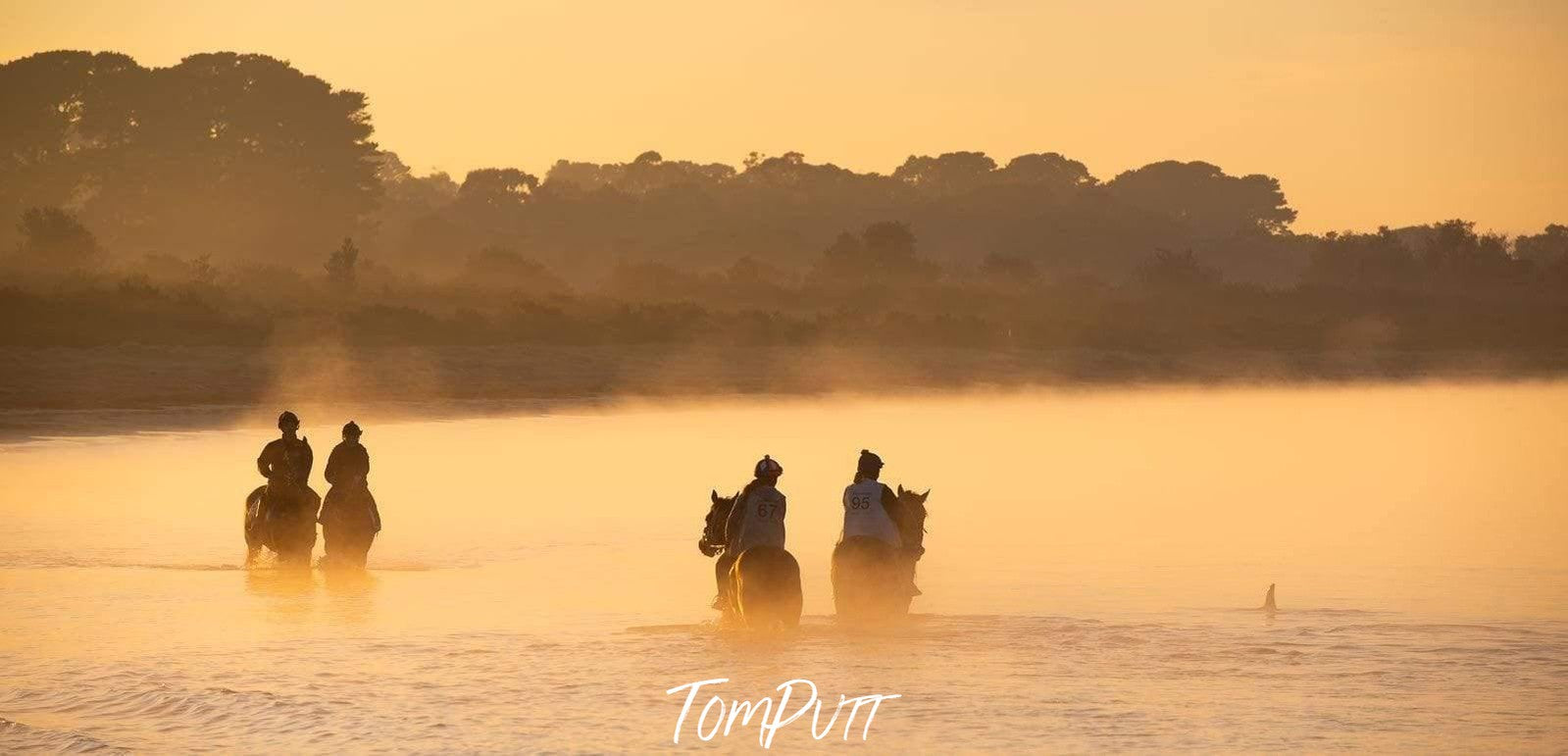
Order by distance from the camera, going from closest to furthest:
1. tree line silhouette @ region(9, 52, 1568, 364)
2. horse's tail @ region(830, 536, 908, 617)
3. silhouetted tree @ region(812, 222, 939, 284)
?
horse's tail @ region(830, 536, 908, 617)
tree line silhouette @ region(9, 52, 1568, 364)
silhouetted tree @ region(812, 222, 939, 284)

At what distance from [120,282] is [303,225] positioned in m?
51.6

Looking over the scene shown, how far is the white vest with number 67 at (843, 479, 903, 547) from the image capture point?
1772 cm

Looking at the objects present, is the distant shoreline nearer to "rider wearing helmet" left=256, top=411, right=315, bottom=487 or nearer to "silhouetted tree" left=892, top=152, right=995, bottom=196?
"rider wearing helmet" left=256, top=411, right=315, bottom=487

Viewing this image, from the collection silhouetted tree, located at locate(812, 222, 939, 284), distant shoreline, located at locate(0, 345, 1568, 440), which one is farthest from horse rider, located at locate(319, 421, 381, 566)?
silhouetted tree, located at locate(812, 222, 939, 284)

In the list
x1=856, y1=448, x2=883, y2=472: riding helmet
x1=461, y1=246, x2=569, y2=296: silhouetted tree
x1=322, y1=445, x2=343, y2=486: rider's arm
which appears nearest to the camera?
x1=856, y1=448, x2=883, y2=472: riding helmet

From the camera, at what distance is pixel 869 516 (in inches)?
699

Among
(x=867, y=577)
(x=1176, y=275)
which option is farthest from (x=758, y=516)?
(x=1176, y=275)

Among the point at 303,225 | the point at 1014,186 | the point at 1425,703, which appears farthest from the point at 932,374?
the point at 1014,186

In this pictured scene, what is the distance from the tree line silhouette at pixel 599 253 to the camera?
66.6 meters

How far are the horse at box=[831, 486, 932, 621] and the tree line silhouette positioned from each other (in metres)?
38.4

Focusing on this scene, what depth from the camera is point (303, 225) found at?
362 feet

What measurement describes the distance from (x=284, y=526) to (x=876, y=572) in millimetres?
6735

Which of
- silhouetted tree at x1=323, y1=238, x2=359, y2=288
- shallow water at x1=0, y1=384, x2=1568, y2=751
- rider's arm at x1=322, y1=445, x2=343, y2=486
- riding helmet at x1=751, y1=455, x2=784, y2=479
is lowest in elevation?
shallow water at x1=0, y1=384, x2=1568, y2=751

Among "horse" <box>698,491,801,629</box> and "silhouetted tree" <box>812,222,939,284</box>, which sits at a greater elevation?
"silhouetted tree" <box>812,222,939,284</box>
